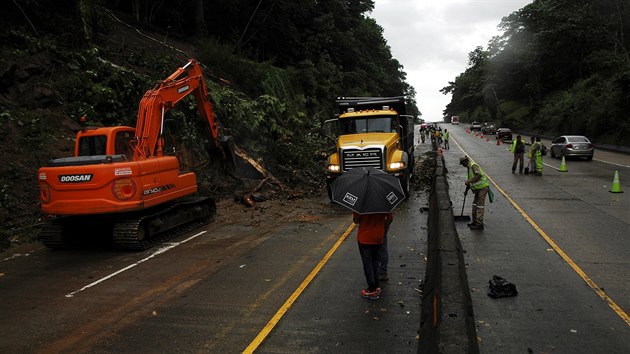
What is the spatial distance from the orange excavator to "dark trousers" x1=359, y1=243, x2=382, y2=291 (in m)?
5.55

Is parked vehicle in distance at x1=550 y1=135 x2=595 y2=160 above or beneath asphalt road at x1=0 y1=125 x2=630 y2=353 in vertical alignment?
above

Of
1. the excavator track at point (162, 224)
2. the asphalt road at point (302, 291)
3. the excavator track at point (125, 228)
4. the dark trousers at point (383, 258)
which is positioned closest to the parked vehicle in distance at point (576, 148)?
the asphalt road at point (302, 291)

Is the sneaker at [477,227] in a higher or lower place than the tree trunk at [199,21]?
lower

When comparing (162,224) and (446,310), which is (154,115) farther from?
(446,310)

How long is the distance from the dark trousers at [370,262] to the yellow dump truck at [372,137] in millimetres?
7685

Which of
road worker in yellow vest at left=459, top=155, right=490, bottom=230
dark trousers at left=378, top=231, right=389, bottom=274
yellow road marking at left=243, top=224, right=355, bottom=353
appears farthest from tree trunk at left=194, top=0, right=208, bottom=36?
dark trousers at left=378, top=231, right=389, bottom=274

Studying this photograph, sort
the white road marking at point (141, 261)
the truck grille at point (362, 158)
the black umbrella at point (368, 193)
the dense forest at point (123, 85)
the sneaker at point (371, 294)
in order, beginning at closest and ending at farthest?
the black umbrella at point (368, 193) < the sneaker at point (371, 294) < the white road marking at point (141, 261) < the dense forest at point (123, 85) < the truck grille at point (362, 158)

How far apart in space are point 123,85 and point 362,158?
9208 mm

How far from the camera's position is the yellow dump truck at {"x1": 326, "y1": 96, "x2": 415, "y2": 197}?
14.5 metres

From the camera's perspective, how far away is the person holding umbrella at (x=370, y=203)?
6184 millimetres

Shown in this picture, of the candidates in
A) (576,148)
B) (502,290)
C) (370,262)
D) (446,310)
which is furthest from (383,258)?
(576,148)

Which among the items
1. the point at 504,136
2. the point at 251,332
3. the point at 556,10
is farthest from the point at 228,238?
the point at 556,10

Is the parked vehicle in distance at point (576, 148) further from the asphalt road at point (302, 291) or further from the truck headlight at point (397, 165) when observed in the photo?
the truck headlight at point (397, 165)

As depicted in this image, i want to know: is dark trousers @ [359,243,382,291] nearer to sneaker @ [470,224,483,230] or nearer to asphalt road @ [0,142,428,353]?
asphalt road @ [0,142,428,353]
